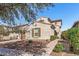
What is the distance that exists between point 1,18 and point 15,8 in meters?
0.17

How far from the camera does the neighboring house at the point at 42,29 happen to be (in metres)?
1.88

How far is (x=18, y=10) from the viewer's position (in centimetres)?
192

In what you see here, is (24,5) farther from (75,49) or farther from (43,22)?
(75,49)

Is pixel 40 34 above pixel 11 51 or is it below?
above

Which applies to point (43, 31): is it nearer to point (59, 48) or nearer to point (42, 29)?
point (42, 29)

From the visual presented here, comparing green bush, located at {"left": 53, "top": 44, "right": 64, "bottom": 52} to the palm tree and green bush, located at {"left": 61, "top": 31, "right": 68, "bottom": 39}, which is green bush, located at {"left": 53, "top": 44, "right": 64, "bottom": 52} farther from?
the palm tree

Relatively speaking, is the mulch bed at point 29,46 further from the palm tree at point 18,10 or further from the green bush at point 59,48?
the palm tree at point 18,10

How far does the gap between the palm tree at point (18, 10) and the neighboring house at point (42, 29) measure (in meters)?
0.07

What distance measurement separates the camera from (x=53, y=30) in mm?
1887

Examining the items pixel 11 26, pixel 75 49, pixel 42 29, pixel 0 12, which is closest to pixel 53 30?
pixel 42 29

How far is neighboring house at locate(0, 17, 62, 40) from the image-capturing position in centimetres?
188

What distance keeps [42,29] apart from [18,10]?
30cm

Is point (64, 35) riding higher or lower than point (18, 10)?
lower

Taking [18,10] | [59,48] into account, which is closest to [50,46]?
[59,48]
